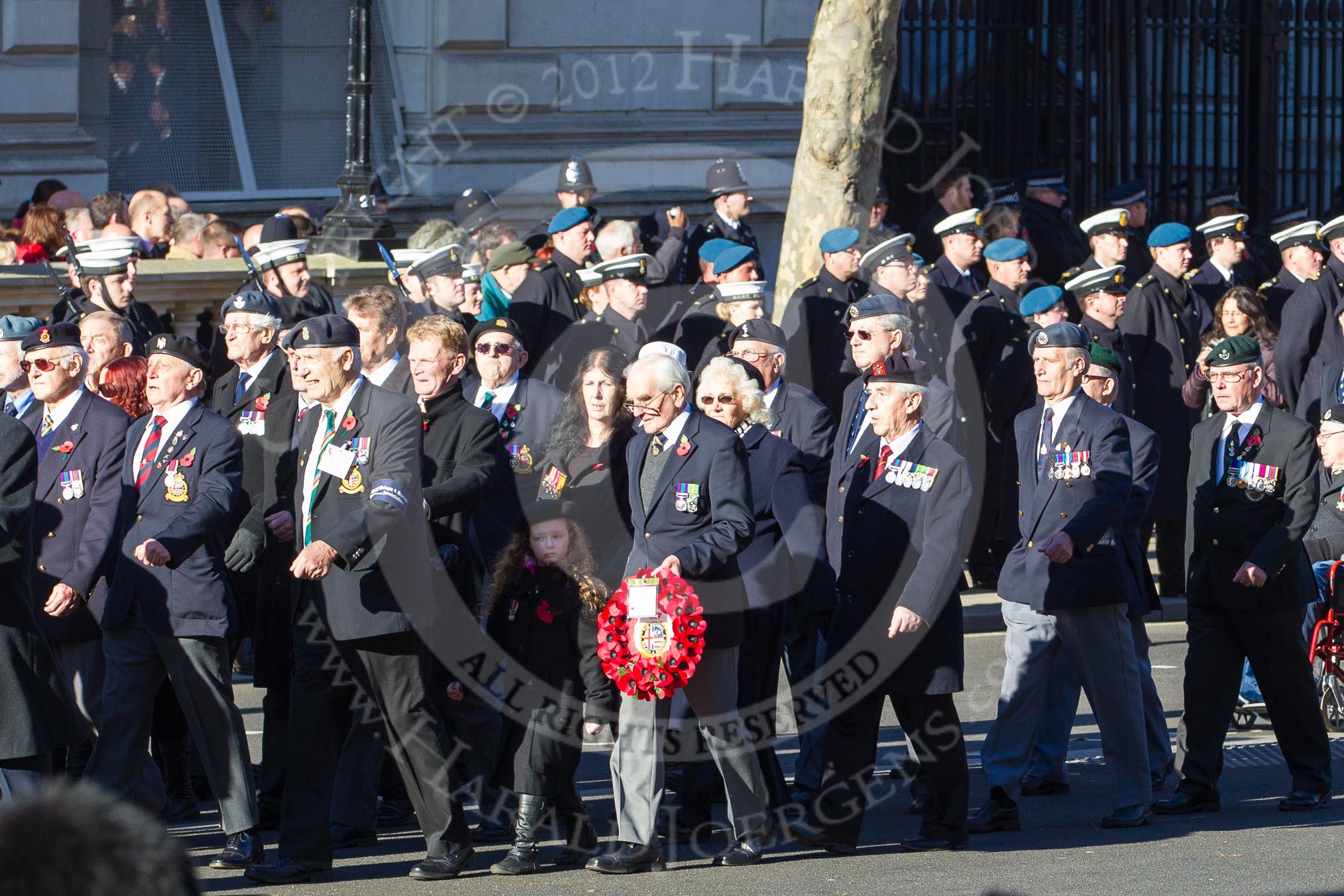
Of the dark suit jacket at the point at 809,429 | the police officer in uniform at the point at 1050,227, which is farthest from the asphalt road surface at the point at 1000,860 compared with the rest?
the police officer in uniform at the point at 1050,227

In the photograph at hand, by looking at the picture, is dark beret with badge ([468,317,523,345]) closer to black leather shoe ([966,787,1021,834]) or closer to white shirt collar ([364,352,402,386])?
white shirt collar ([364,352,402,386])

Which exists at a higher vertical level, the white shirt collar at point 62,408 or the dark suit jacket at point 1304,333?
the dark suit jacket at point 1304,333

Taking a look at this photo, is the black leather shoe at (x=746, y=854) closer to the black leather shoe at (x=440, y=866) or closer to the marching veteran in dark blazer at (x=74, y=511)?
the black leather shoe at (x=440, y=866)

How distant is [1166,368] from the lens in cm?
1202

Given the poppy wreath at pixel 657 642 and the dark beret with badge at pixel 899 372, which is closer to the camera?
the poppy wreath at pixel 657 642

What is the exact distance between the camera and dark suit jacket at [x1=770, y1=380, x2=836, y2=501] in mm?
8352

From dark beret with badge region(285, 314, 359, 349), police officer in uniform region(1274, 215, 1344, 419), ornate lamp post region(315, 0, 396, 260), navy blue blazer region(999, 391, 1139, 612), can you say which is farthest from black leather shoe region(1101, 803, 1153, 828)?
ornate lamp post region(315, 0, 396, 260)

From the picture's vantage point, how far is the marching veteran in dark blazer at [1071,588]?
7.30 metres

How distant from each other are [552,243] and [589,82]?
5325 millimetres

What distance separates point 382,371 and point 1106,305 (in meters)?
4.70

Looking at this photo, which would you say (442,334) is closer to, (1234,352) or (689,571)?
(689,571)

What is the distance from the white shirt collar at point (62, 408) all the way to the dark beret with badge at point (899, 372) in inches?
109

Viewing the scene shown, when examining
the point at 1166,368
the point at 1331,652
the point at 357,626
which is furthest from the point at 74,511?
the point at 1166,368

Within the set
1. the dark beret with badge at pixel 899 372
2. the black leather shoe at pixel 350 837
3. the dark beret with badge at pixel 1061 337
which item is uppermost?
the dark beret with badge at pixel 1061 337
